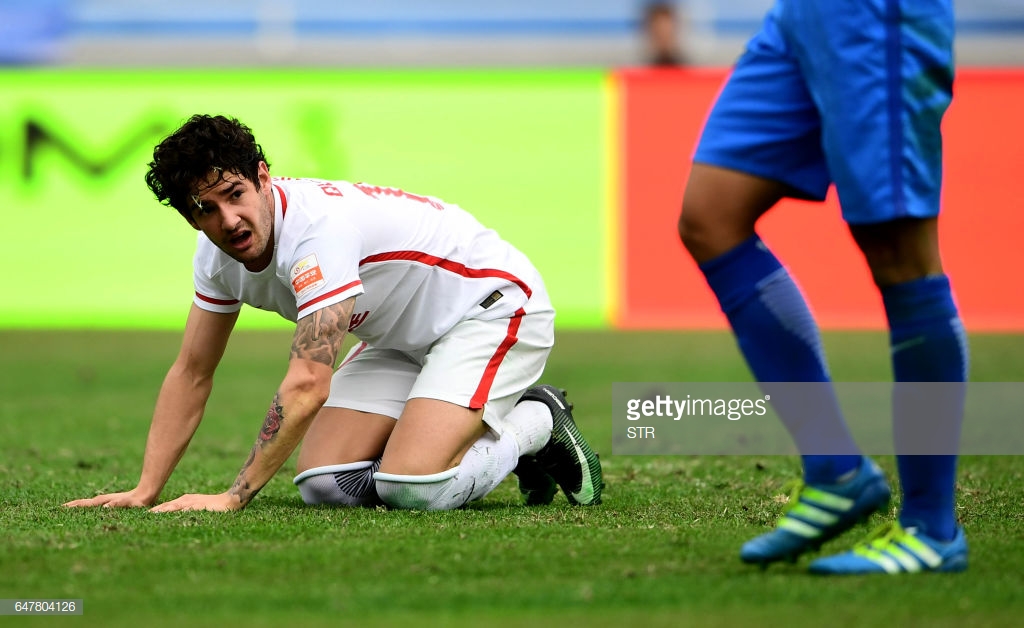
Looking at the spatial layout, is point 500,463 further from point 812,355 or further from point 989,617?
point 989,617

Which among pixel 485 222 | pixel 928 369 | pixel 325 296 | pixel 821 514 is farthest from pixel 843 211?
pixel 485 222

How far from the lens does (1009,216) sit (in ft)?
32.6

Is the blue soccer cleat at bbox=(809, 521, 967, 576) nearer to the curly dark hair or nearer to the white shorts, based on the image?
the white shorts

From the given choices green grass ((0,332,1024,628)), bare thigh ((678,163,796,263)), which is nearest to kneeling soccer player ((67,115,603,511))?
green grass ((0,332,1024,628))

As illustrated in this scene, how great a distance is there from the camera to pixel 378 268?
3.96 m

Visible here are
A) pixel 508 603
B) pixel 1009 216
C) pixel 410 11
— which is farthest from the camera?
pixel 410 11

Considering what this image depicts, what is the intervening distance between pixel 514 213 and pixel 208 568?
7.74m

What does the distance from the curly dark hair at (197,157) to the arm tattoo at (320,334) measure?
0.41m

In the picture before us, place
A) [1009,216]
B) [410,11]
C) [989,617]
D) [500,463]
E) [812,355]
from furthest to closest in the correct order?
[410,11] < [1009,216] < [500,463] < [812,355] < [989,617]

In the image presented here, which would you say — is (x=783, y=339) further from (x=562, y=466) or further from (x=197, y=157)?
(x=197, y=157)

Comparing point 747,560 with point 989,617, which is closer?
point 989,617

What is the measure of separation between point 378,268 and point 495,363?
1.56ft

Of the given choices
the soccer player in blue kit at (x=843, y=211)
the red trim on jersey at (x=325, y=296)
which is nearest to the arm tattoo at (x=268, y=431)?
the red trim on jersey at (x=325, y=296)

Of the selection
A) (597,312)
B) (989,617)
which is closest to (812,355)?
(989,617)
